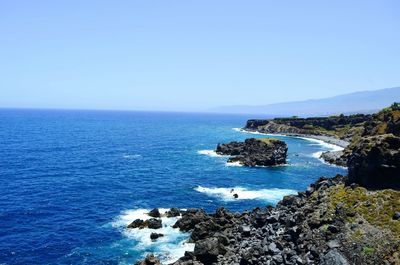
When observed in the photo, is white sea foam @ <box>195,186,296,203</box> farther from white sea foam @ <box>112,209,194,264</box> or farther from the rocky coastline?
white sea foam @ <box>112,209,194,264</box>

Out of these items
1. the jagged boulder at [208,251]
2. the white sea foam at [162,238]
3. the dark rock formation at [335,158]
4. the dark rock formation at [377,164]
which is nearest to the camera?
the jagged boulder at [208,251]

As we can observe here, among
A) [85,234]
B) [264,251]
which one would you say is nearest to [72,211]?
[85,234]

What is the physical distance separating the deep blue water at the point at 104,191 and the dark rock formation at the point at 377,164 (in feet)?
81.6

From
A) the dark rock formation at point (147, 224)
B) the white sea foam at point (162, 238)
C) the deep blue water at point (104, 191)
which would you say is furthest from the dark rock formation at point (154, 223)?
the deep blue water at point (104, 191)

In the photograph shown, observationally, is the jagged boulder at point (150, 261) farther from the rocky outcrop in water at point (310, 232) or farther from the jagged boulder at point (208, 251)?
the jagged boulder at point (208, 251)

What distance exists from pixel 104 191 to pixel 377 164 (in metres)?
62.0

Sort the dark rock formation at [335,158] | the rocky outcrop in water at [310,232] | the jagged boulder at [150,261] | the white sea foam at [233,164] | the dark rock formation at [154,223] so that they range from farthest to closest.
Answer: the dark rock formation at [335,158]
the white sea foam at [233,164]
the dark rock formation at [154,223]
the jagged boulder at [150,261]
the rocky outcrop in water at [310,232]

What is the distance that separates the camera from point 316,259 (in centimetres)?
4959

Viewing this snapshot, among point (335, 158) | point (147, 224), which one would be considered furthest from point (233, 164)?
point (147, 224)

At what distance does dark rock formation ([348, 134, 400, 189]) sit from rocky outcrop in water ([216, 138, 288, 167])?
66606mm

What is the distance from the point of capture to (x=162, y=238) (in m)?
67.2

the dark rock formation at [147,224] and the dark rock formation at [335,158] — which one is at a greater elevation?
the dark rock formation at [147,224]

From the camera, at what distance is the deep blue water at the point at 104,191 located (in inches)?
2486

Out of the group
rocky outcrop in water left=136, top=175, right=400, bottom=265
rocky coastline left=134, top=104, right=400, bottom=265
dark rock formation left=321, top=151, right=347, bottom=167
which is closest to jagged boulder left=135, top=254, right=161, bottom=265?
rocky coastline left=134, top=104, right=400, bottom=265
